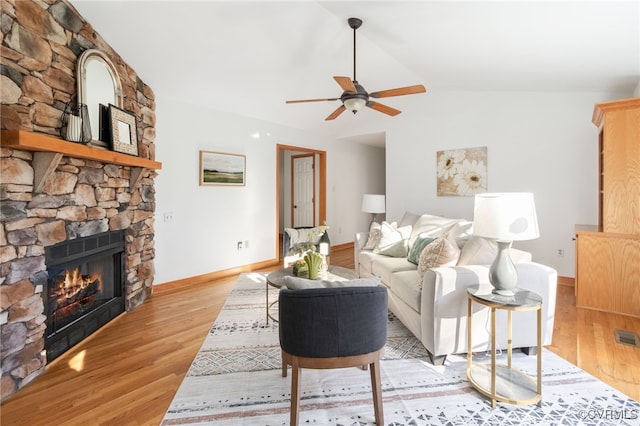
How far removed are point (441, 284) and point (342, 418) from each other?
1066 mm

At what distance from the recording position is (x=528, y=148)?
4645mm

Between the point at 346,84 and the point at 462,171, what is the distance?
3.09m

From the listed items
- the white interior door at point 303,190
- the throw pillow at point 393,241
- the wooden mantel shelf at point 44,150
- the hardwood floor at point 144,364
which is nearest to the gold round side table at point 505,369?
the hardwood floor at point 144,364

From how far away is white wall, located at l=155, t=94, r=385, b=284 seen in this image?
4227 mm

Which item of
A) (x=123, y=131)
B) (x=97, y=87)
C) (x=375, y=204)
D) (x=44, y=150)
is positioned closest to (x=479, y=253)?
(x=375, y=204)

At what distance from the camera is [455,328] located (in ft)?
7.75

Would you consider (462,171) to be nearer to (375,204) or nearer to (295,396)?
(375,204)

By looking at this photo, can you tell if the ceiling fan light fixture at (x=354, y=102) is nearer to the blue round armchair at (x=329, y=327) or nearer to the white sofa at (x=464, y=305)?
the white sofa at (x=464, y=305)

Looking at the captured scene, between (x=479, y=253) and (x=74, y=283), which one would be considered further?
(x=74, y=283)

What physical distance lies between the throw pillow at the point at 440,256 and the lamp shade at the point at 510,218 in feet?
1.81

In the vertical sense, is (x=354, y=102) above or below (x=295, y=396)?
above

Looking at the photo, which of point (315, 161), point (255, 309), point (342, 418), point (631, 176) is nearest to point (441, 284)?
point (342, 418)

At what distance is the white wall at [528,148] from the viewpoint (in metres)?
4.29

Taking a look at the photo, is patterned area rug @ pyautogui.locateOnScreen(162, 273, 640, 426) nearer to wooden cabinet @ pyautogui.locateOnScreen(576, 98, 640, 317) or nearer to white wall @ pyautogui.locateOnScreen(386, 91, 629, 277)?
wooden cabinet @ pyautogui.locateOnScreen(576, 98, 640, 317)
